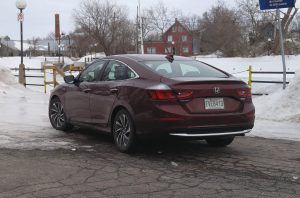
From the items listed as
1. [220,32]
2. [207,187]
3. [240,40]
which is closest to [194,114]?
[207,187]

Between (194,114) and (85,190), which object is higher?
(194,114)

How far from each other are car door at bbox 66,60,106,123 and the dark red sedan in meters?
0.07

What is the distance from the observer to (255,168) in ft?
21.9

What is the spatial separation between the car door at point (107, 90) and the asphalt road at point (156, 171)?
50 cm

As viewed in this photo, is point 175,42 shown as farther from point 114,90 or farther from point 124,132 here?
point 124,132

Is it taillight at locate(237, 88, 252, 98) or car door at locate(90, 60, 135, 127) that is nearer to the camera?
taillight at locate(237, 88, 252, 98)

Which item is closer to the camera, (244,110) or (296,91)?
(244,110)

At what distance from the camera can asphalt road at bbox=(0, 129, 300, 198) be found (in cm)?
554

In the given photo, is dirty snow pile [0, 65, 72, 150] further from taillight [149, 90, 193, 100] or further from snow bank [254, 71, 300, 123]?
snow bank [254, 71, 300, 123]

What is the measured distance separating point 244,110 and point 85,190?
111 inches

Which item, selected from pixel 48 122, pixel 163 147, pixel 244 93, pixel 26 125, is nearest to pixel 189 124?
pixel 244 93

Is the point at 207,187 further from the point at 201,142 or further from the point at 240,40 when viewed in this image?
the point at 240,40

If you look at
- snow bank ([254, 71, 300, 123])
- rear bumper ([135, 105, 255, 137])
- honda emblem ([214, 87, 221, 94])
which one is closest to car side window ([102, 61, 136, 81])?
rear bumper ([135, 105, 255, 137])

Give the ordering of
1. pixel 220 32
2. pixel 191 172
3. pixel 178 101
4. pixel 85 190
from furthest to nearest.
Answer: pixel 220 32 < pixel 178 101 < pixel 191 172 < pixel 85 190
